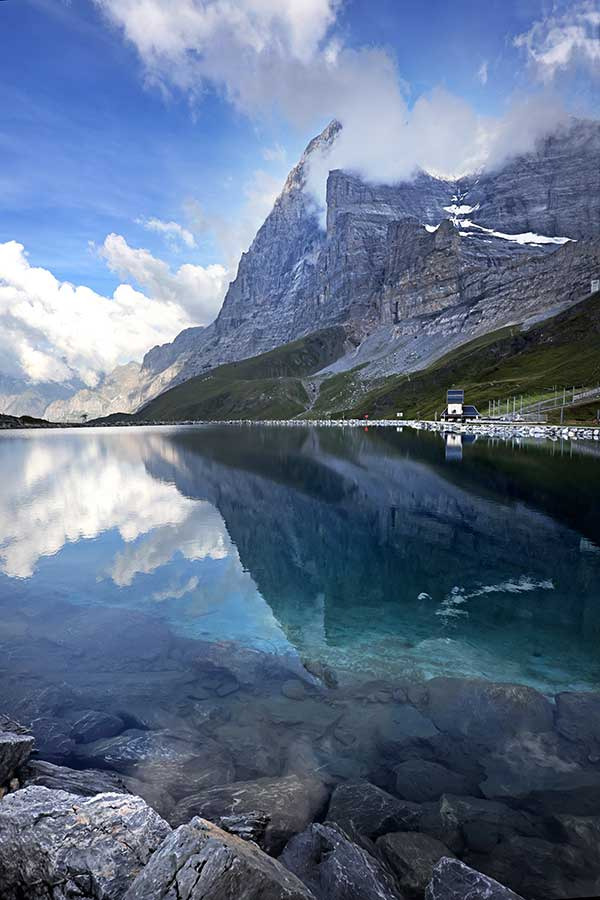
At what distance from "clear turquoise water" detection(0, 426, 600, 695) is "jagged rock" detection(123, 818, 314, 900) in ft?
40.9

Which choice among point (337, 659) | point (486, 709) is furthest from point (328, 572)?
point (486, 709)

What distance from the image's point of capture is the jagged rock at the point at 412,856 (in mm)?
9727

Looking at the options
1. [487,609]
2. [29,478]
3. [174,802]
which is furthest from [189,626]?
[29,478]

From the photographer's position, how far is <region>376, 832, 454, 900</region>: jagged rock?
9.73 metres

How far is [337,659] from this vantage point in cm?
2098

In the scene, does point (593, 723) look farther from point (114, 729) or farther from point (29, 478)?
point (29, 478)

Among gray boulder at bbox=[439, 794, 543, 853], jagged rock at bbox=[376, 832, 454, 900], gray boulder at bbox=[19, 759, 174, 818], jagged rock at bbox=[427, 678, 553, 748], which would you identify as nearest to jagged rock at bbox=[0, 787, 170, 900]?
gray boulder at bbox=[19, 759, 174, 818]

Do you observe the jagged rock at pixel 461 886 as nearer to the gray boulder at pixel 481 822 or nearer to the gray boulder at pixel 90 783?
the gray boulder at pixel 481 822

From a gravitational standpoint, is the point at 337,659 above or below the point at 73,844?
below

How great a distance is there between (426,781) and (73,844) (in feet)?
29.6

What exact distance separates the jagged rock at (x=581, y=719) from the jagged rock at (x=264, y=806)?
7939mm

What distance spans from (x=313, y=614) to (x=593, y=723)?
13.7 m

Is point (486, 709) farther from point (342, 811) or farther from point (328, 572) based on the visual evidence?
point (328, 572)

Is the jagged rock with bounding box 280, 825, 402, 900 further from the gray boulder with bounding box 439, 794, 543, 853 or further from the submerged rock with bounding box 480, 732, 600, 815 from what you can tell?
Result: the submerged rock with bounding box 480, 732, 600, 815
